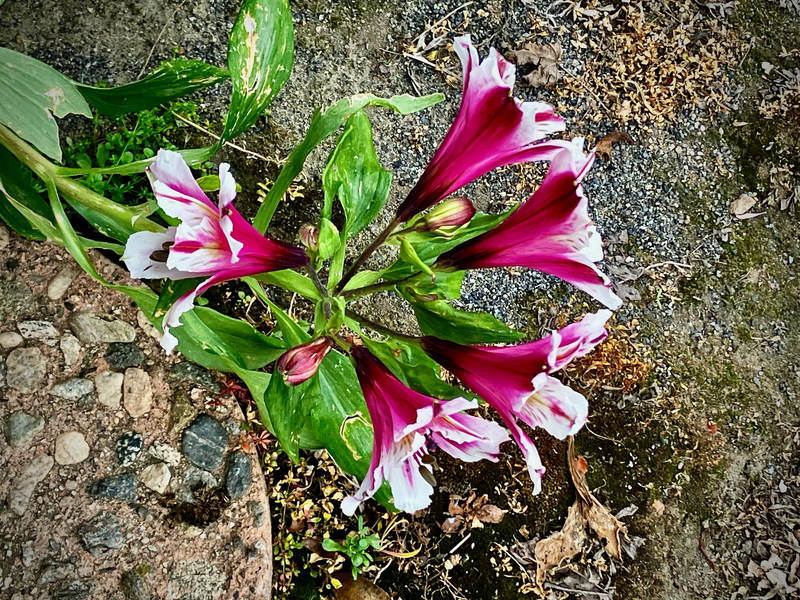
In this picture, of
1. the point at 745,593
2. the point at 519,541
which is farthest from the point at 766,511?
the point at 519,541

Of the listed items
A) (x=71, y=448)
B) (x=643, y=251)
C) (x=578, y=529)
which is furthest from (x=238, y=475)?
(x=643, y=251)

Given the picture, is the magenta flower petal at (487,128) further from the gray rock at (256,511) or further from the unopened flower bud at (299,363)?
the gray rock at (256,511)

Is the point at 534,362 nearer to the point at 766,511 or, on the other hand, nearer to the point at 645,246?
the point at 645,246

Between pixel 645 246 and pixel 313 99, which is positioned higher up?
pixel 313 99

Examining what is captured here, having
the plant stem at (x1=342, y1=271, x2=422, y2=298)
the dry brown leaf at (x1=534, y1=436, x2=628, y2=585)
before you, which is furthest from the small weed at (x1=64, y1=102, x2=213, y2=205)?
the dry brown leaf at (x1=534, y1=436, x2=628, y2=585)

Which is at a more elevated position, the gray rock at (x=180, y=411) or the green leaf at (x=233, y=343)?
the green leaf at (x=233, y=343)

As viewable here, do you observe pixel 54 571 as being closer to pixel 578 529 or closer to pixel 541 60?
pixel 578 529

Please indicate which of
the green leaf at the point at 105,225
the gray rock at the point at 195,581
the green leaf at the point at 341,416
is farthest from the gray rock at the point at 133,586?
the green leaf at the point at 105,225
